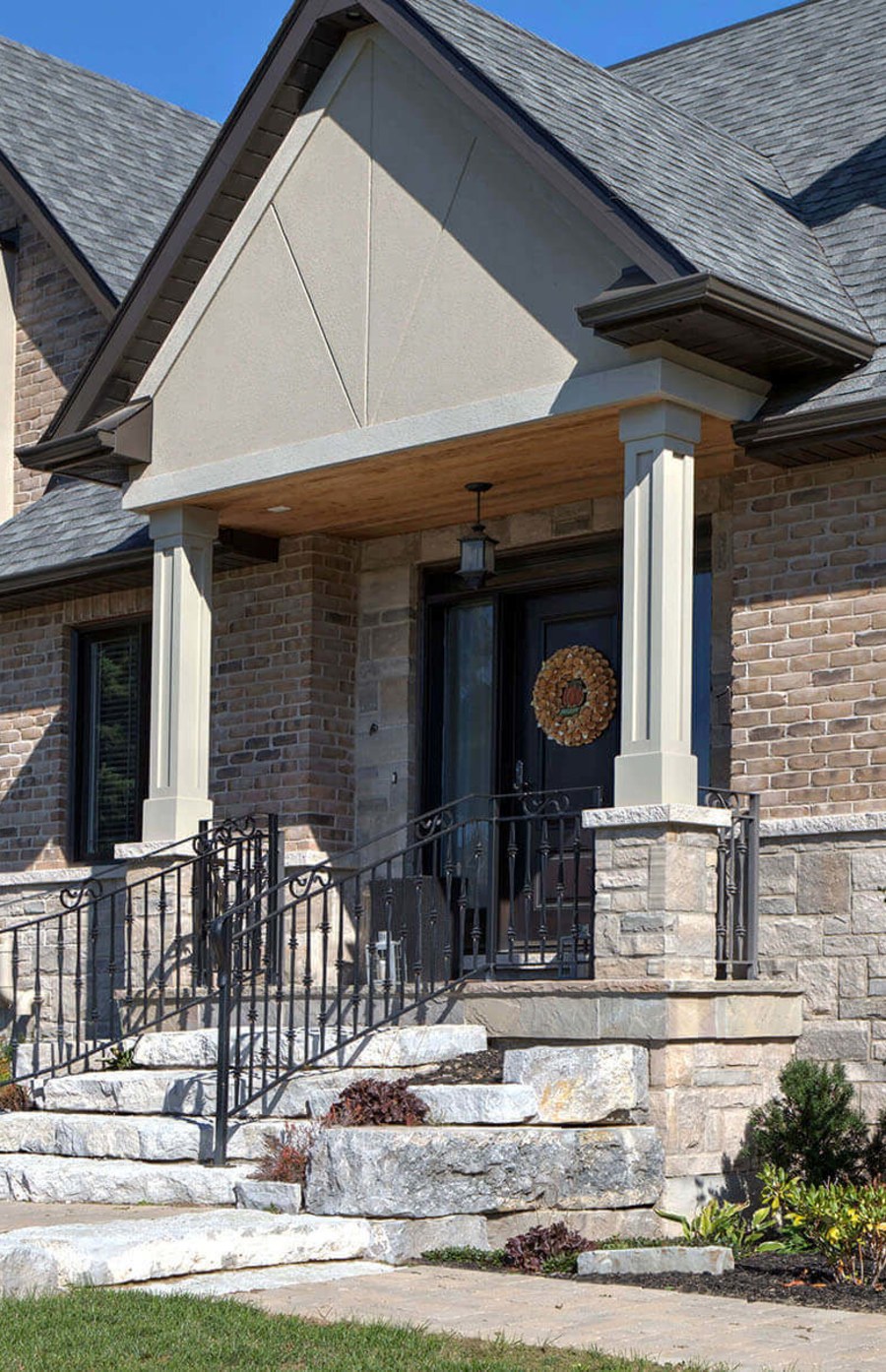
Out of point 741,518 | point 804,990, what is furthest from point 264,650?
point 804,990

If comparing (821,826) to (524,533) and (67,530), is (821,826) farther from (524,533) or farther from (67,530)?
(67,530)

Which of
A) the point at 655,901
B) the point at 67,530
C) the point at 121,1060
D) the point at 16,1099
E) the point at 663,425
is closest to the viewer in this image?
the point at 655,901

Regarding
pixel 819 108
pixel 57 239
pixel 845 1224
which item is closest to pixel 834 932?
pixel 845 1224

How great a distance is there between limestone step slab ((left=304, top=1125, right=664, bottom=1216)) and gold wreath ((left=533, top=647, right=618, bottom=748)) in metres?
3.49

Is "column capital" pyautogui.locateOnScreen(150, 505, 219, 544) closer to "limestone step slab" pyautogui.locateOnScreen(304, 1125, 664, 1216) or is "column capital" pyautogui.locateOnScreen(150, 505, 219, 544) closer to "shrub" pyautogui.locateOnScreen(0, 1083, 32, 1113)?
"shrub" pyautogui.locateOnScreen(0, 1083, 32, 1113)

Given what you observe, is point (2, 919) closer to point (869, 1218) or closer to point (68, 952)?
point (68, 952)

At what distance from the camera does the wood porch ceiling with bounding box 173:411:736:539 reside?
1116 cm

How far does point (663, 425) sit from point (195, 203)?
12.7ft

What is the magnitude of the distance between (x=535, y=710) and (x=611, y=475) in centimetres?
160

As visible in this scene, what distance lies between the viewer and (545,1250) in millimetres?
8570

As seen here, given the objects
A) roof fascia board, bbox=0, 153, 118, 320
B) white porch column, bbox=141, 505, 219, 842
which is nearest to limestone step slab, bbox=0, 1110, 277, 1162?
white porch column, bbox=141, 505, 219, 842

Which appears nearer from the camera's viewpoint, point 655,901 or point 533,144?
point 655,901

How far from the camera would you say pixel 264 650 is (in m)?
13.8

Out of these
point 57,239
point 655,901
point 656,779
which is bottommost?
point 655,901
